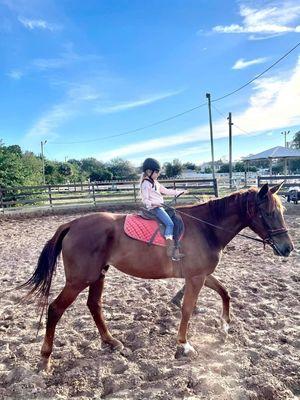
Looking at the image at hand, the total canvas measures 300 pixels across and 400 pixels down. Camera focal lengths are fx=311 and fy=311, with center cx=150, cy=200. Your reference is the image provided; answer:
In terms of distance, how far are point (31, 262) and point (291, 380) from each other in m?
5.96

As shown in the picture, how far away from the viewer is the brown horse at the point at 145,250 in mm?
3416

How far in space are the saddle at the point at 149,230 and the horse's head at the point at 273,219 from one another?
0.93 metres

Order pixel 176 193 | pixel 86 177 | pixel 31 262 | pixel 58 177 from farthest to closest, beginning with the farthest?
pixel 86 177
pixel 58 177
pixel 31 262
pixel 176 193

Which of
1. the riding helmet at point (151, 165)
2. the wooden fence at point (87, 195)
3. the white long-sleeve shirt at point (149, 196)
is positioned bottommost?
the wooden fence at point (87, 195)

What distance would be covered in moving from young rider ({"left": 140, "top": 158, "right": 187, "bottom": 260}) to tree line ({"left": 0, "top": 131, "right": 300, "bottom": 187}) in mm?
5062

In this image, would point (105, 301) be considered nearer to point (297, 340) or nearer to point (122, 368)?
point (122, 368)

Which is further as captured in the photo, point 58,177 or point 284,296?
point 58,177

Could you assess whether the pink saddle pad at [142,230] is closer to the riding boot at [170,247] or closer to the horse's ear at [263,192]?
the riding boot at [170,247]

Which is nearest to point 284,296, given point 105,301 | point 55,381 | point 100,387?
point 105,301

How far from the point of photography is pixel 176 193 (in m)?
4.29

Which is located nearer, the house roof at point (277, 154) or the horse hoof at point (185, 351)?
the horse hoof at point (185, 351)

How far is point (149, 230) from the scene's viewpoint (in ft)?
11.9

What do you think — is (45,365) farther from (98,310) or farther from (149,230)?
(149,230)

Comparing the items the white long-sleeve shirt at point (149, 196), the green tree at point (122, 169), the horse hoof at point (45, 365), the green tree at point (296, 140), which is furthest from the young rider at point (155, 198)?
the green tree at point (296, 140)
